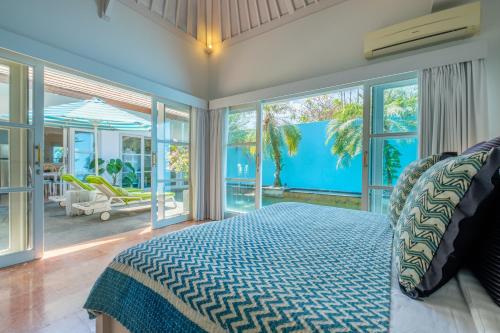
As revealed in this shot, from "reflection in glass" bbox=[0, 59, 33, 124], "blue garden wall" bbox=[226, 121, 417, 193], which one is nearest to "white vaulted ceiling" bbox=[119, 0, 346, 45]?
"reflection in glass" bbox=[0, 59, 33, 124]

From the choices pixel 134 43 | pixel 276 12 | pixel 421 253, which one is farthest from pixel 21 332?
pixel 276 12

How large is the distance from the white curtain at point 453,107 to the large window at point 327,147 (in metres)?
0.17

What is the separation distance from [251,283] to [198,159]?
11.7ft

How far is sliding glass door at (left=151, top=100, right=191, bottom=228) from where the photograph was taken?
3588 millimetres

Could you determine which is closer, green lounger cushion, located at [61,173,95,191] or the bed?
the bed

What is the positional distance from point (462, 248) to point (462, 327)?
0.71ft

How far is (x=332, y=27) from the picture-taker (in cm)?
306

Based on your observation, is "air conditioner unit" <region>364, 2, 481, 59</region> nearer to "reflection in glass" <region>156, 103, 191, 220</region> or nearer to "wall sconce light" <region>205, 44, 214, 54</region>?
"wall sconce light" <region>205, 44, 214, 54</region>

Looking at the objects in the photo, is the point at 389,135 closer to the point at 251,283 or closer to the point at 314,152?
the point at 251,283

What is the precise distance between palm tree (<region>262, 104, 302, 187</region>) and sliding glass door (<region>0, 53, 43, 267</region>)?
15.7ft

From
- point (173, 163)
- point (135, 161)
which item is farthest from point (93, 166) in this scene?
point (173, 163)

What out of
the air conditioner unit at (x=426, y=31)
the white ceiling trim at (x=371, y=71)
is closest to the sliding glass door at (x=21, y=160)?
the white ceiling trim at (x=371, y=71)

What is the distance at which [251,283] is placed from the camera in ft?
2.35

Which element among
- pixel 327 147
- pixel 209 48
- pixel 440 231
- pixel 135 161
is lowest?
pixel 440 231
